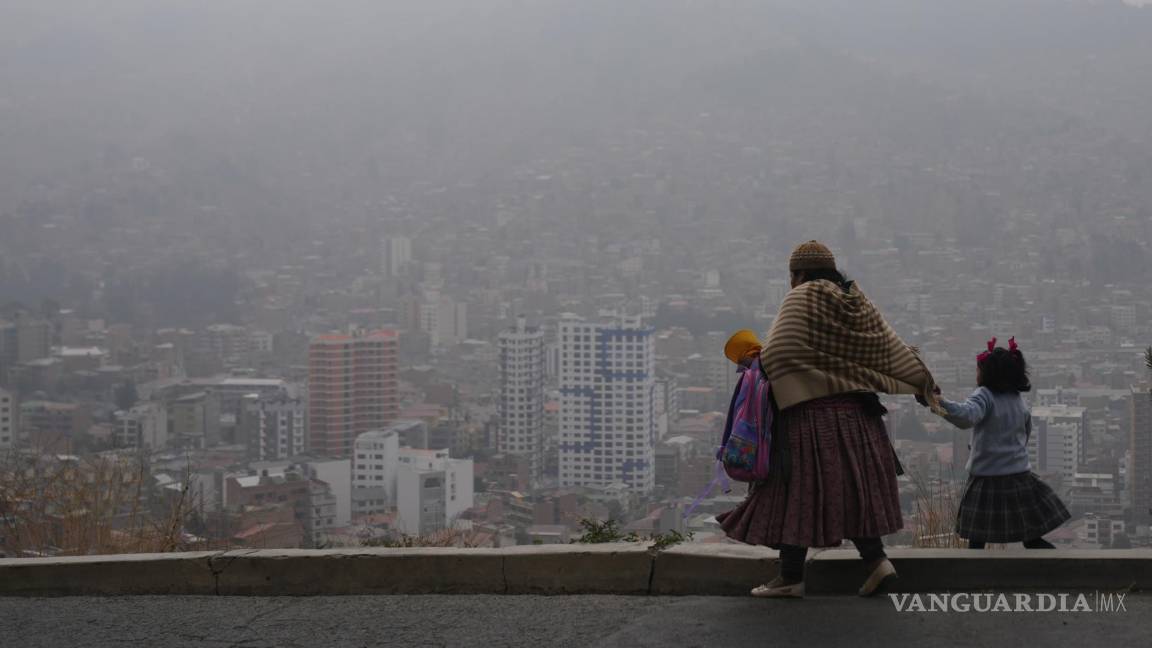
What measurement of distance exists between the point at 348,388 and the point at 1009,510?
44084 millimetres

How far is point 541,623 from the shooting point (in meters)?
3.74

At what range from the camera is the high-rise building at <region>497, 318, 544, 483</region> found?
42.7m

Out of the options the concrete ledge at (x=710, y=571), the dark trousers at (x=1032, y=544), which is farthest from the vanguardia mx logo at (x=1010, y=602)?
the dark trousers at (x=1032, y=544)

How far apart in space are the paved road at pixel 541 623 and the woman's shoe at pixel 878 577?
50 mm

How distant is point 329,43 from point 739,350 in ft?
369

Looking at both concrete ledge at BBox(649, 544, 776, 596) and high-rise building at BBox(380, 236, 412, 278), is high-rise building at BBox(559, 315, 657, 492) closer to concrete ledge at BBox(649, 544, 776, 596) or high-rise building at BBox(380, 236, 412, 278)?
high-rise building at BBox(380, 236, 412, 278)

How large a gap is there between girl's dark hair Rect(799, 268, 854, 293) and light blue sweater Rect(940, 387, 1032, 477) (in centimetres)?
80

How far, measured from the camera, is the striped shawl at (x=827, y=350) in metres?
3.78

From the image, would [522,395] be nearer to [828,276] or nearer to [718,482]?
[718,482]

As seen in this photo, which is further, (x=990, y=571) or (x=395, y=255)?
(x=395, y=255)

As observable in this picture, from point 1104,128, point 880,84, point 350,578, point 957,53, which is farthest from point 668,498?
point 957,53

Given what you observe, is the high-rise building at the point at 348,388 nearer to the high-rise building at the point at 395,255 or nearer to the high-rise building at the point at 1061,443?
the high-rise building at the point at 395,255

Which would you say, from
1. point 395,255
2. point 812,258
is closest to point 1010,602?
point 812,258

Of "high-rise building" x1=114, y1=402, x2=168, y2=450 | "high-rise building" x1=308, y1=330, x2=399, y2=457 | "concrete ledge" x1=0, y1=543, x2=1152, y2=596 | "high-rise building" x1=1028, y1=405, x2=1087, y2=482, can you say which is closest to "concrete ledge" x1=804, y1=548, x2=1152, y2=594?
"concrete ledge" x1=0, y1=543, x2=1152, y2=596
